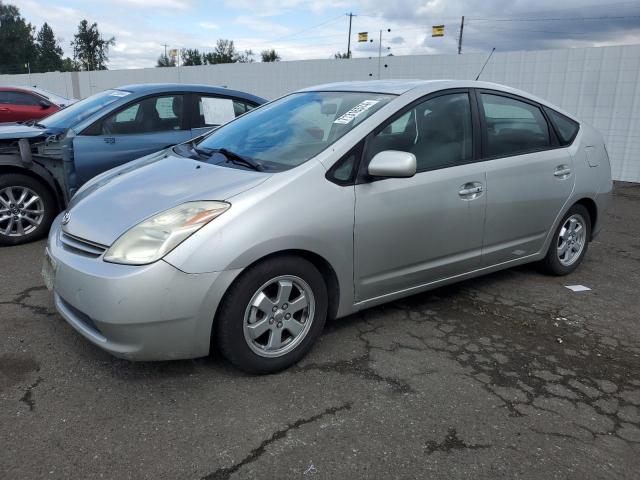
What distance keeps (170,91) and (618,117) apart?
8118mm

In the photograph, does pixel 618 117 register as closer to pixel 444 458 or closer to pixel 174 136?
pixel 174 136

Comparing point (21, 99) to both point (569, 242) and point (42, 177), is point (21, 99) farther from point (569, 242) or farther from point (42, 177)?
point (569, 242)

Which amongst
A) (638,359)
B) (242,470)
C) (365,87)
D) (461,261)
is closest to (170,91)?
(365,87)

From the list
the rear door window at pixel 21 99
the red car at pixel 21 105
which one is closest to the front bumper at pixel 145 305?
the red car at pixel 21 105

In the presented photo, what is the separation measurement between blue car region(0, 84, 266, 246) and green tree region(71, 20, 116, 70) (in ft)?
300

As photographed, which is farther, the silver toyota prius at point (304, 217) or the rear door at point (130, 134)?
the rear door at point (130, 134)

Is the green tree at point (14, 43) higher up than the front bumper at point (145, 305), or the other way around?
the green tree at point (14, 43)

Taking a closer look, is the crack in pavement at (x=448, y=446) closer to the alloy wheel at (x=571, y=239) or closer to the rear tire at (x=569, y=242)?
the rear tire at (x=569, y=242)

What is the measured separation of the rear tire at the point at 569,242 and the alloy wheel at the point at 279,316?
8.53ft

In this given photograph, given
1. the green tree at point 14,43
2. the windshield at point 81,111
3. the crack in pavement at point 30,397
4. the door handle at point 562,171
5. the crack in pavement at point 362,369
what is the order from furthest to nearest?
the green tree at point 14,43 → the windshield at point 81,111 → the door handle at point 562,171 → the crack in pavement at point 362,369 → the crack in pavement at point 30,397

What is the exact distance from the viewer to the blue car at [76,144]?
5.20m

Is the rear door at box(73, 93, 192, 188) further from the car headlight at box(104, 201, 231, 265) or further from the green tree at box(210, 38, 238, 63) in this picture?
the green tree at box(210, 38, 238, 63)

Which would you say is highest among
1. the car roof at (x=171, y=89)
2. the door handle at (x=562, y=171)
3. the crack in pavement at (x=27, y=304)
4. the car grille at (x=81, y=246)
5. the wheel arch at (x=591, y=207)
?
the car roof at (x=171, y=89)

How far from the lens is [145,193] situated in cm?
299
